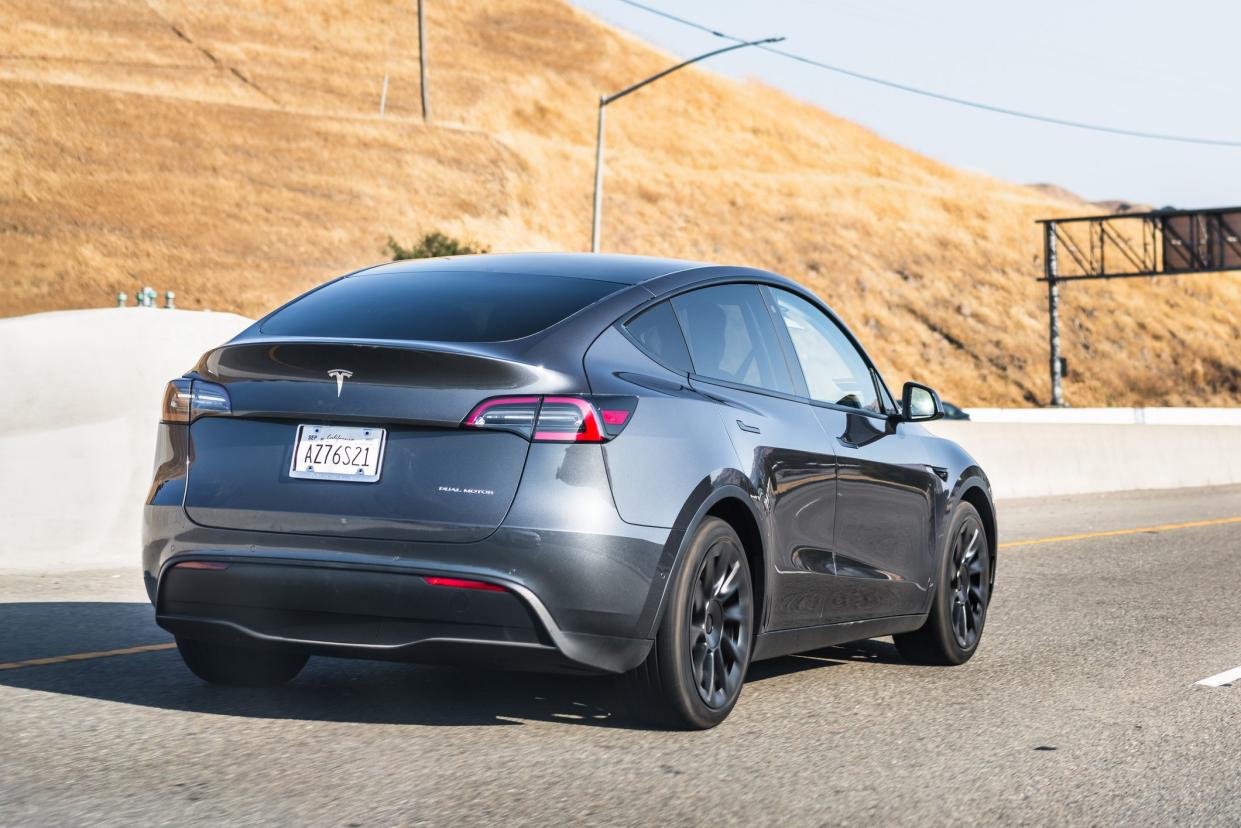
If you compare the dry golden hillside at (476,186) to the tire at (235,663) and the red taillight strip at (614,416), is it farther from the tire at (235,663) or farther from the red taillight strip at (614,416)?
the red taillight strip at (614,416)

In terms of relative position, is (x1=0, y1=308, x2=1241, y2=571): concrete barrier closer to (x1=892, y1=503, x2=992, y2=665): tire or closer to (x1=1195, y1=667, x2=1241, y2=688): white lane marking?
(x1=892, y1=503, x2=992, y2=665): tire

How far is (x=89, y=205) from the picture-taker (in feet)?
204

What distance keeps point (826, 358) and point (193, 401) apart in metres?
2.81

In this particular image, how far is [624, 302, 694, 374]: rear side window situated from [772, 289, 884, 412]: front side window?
97 centimetres

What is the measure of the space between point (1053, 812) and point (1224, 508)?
16513mm

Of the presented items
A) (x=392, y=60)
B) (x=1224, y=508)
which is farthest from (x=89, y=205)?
(x=1224, y=508)

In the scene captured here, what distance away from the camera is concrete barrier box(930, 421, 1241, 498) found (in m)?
21.9

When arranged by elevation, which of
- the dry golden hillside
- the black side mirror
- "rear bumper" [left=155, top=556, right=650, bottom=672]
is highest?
the dry golden hillside

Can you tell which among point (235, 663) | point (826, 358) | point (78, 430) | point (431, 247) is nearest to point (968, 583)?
point (826, 358)

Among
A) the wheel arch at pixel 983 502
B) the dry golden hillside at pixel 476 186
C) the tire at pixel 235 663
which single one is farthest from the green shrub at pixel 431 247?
the tire at pixel 235 663

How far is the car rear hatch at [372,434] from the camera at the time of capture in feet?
17.8

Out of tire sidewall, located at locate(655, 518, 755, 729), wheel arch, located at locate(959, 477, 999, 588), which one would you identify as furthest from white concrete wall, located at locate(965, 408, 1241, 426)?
tire sidewall, located at locate(655, 518, 755, 729)

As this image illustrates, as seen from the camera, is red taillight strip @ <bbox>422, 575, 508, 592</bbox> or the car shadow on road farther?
the car shadow on road

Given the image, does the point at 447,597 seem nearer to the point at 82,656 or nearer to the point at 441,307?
the point at 441,307
